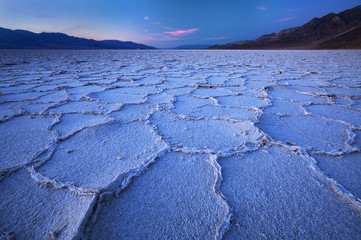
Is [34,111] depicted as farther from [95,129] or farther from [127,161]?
[127,161]

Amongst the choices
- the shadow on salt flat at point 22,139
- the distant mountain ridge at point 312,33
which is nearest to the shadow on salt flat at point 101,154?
the shadow on salt flat at point 22,139

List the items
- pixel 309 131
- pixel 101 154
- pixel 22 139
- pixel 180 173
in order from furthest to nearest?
pixel 309 131 → pixel 22 139 → pixel 101 154 → pixel 180 173

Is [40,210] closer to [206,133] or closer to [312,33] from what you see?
[206,133]

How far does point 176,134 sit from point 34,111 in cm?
117

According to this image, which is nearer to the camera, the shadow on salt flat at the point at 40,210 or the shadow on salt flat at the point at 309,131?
the shadow on salt flat at the point at 40,210

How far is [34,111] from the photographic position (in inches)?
53.7

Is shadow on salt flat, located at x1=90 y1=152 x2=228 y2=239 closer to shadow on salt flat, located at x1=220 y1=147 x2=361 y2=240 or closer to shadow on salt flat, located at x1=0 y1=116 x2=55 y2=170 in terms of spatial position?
shadow on salt flat, located at x1=220 y1=147 x2=361 y2=240

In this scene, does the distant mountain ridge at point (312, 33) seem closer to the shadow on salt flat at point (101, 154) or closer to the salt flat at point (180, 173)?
the salt flat at point (180, 173)

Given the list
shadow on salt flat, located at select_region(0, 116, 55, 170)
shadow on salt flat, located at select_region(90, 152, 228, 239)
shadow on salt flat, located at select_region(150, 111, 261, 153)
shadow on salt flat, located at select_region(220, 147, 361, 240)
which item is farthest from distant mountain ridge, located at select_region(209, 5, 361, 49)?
shadow on salt flat, located at select_region(90, 152, 228, 239)

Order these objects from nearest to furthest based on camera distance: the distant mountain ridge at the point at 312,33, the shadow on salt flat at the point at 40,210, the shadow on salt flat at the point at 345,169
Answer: the shadow on salt flat at the point at 40,210 → the shadow on salt flat at the point at 345,169 → the distant mountain ridge at the point at 312,33

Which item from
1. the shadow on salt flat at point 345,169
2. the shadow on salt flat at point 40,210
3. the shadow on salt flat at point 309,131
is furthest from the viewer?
the shadow on salt flat at point 309,131

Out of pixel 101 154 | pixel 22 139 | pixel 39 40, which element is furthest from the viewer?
pixel 39 40

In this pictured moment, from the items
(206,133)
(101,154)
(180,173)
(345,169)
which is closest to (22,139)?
(101,154)

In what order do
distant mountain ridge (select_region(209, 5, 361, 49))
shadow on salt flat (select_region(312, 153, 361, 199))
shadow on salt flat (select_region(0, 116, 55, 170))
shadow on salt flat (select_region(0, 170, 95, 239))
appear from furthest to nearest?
1. distant mountain ridge (select_region(209, 5, 361, 49))
2. shadow on salt flat (select_region(0, 116, 55, 170))
3. shadow on salt flat (select_region(312, 153, 361, 199))
4. shadow on salt flat (select_region(0, 170, 95, 239))
